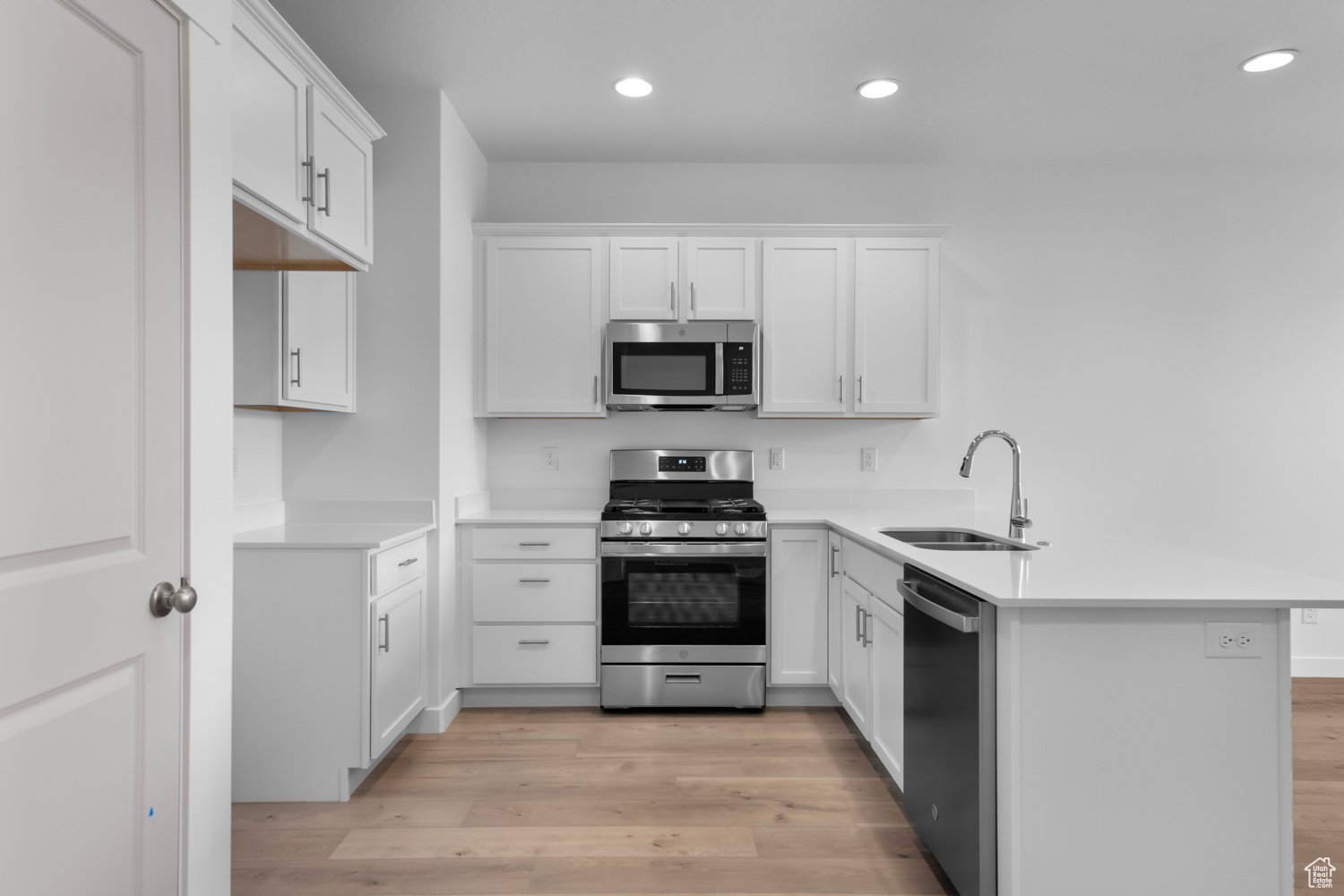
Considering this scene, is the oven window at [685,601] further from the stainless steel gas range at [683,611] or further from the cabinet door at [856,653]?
the cabinet door at [856,653]

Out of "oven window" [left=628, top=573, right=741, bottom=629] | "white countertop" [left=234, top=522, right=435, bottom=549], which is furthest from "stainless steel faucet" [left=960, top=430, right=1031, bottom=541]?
"white countertop" [left=234, top=522, right=435, bottom=549]

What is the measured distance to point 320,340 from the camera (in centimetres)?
268

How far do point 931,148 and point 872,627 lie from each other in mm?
2384

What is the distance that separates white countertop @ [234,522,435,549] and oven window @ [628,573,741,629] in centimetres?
96

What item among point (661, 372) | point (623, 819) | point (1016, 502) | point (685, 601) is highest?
point (661, 372)

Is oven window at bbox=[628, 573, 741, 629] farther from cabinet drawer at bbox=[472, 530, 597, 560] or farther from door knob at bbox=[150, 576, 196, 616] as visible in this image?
door knob at bbox=[150, 576, 196, 616]

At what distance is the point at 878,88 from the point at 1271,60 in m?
1.40

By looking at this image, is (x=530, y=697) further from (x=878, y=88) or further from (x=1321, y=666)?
(x=1321, y=666)

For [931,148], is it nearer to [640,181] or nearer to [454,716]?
[640,181]

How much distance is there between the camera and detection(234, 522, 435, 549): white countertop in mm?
2344

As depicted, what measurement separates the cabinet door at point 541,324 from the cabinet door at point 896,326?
1249 mm

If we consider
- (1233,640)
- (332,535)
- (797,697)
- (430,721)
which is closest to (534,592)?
(430,721)

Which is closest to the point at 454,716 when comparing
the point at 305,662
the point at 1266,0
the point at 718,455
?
the point at 305,662

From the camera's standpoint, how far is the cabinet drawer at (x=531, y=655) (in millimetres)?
3193
